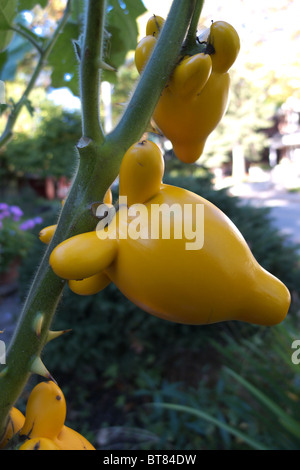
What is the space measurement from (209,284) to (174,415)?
1561mm

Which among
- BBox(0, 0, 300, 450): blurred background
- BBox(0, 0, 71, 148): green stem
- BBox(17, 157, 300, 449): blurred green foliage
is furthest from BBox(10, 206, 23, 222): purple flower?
BBox(0, 0, 71, 148): green stem

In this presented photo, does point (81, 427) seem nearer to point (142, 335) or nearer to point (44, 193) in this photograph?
point (142, 335)

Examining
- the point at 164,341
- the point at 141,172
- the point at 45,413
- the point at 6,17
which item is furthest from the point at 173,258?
the point at 164,341

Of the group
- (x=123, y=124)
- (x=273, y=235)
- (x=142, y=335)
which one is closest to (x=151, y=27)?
(x=123, y=124)

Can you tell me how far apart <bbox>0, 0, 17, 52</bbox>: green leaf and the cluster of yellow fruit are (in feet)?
1.45

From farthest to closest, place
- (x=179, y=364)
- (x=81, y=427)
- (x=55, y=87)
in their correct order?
(x=179, y=364) → (x=81, y=427) → (x=55, y=87)

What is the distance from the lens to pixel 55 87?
27.5 inches

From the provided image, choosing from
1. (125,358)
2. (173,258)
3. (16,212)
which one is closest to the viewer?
(173,258)

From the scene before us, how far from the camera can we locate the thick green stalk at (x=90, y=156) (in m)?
0.30

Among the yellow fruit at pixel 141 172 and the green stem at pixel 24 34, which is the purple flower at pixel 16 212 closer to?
the green stem at pixel 24 34

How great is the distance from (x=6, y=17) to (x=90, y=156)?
31cm

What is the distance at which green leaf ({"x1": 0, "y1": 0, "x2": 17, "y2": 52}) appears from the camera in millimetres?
454

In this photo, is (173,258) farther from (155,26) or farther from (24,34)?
(24,34)

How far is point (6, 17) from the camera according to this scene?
476mm
